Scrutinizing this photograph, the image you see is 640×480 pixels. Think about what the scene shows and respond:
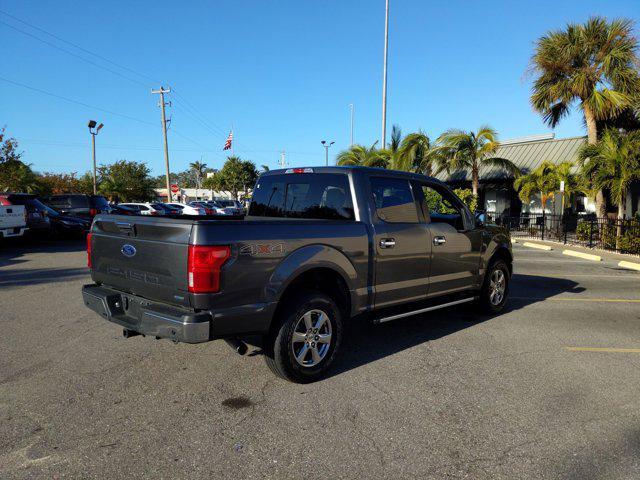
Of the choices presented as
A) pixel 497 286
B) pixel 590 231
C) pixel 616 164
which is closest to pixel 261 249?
pixel 497 286

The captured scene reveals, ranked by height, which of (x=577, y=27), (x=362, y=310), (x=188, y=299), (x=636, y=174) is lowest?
(x=362, y=310)

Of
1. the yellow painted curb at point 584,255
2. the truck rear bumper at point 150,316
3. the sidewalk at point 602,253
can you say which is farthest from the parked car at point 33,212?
the sidewalk at point 602,253

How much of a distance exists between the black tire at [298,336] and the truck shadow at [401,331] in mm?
282

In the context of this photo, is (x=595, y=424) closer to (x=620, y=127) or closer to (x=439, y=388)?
(x=439, y=388)

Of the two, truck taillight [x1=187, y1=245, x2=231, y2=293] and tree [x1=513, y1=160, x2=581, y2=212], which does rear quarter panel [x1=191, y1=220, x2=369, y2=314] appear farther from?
tree [x1=513, y1=160, x2=581, y2=212]

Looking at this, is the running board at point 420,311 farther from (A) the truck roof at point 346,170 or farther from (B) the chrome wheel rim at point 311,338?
(A) the truck roof at point 346,170

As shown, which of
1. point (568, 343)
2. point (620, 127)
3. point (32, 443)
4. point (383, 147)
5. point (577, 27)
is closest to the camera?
point (32, 443)

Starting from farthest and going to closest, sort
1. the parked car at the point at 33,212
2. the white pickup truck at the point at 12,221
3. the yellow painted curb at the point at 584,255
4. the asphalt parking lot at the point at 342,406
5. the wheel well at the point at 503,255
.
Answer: the parked car at the point at 33,212
the yellow painted curb at the point at 584,255
the white pickup truck at the point at 12,221
the wheel well at the point at 503,255
the asphalt parking lot at the point at 342,406

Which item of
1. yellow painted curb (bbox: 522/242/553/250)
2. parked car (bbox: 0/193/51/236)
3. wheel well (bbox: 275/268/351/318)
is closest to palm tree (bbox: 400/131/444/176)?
yellow painted curb (bbox: 522/242/553/250)

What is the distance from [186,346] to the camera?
5.17m

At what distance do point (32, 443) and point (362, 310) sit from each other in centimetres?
289

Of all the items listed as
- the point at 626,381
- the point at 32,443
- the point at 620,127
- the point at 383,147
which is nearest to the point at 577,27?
the point at 620,127

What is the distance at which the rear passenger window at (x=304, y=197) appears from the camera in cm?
490

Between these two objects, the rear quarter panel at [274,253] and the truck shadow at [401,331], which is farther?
the truck shadow at [401,331]
